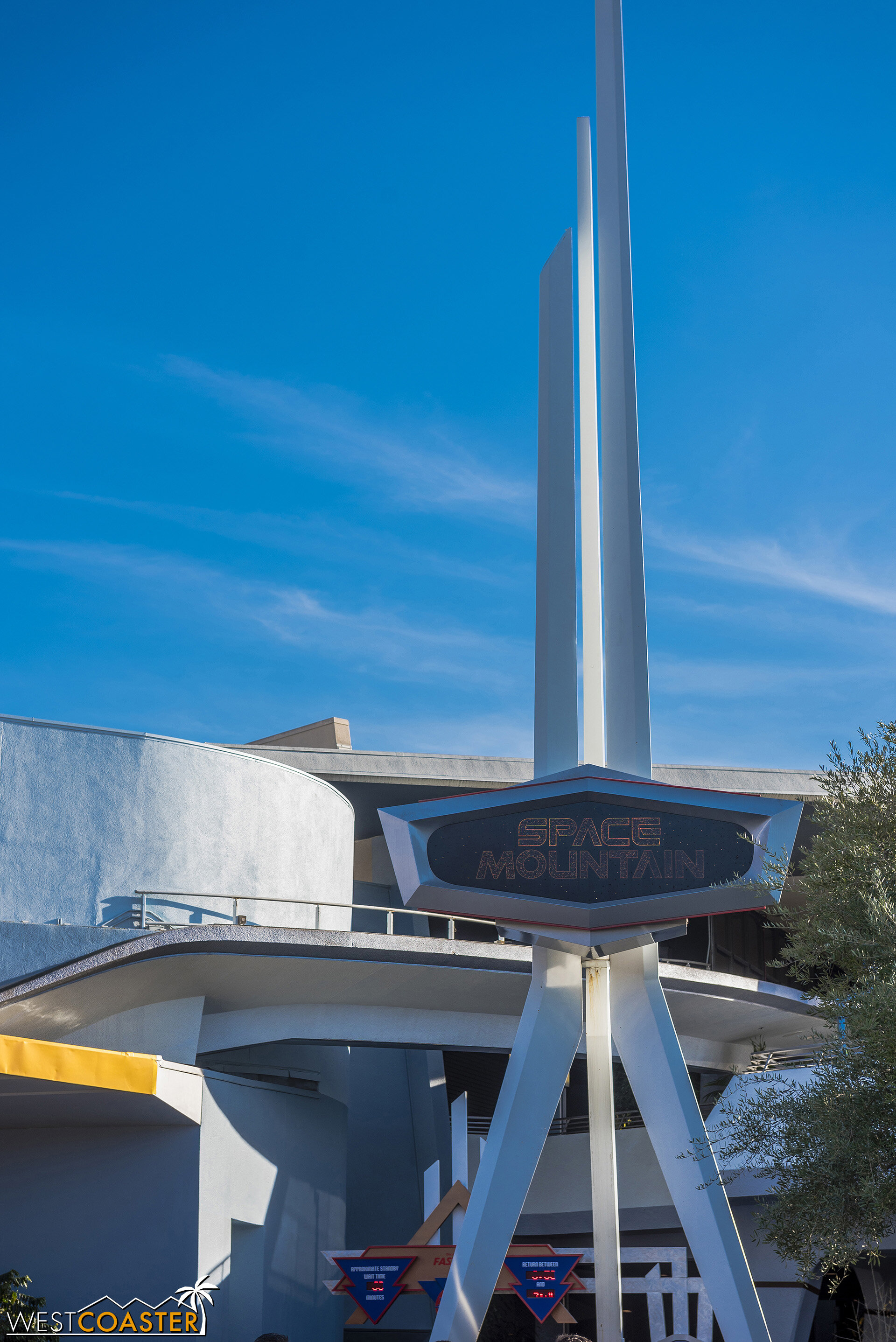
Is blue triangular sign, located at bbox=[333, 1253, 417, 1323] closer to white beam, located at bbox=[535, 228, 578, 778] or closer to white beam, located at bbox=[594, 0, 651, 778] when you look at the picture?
white beam, located at bbox=[535, 228, 578, 778]

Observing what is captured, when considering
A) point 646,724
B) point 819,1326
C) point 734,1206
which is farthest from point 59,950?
point 819,1326

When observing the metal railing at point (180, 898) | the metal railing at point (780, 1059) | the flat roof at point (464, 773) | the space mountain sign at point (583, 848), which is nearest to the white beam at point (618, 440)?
the space mountain sign at point (583, 848)

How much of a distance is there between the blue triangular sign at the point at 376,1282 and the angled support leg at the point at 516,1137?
5.90 ft

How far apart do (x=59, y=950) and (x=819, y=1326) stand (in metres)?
16.0

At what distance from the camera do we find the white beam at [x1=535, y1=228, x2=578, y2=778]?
51.1ft

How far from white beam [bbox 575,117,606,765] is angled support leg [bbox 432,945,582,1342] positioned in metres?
3.25

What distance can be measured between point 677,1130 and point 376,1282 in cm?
493

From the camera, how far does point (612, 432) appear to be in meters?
16.7

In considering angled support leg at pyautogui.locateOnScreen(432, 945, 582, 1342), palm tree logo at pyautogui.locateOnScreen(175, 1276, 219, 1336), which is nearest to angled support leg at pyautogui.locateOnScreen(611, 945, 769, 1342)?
angled support leg at pyautogui.locateOnScreen(432, 945, 582, 1342)

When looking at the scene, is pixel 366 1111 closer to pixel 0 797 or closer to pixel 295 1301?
pixel 295 1301

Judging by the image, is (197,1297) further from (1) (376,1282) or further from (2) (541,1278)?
(2) (541,1278)

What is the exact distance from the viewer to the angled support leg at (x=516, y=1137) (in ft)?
45.6

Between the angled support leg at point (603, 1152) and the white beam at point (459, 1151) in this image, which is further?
the white beam at point (459, 1151)

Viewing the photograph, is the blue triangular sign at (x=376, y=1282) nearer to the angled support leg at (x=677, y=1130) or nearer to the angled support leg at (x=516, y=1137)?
the angled support leg at (x=516, y=1137)
